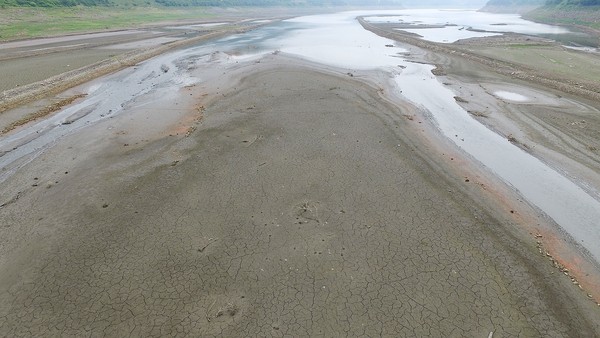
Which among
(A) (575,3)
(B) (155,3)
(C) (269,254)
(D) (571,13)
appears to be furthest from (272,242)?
(B) (155,3)

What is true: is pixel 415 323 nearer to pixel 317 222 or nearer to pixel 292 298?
pixel 292 298

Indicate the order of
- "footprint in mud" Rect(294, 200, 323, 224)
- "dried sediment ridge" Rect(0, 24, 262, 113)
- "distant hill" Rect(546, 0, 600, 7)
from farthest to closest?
1. "distant hill" Rect(546, 0, 600, 7)
2. "dried sediment ridge" Rect(0, 24, 262, 113)
3. "footprint in mud" Rect(294, 200, 323, 224)

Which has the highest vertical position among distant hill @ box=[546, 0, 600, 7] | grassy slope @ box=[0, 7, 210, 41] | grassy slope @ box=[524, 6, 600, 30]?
distant hill @ box=[546, 0, 600, 7]

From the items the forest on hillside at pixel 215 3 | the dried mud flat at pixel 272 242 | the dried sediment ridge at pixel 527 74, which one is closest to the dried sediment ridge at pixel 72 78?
the dried mud flat at pixel 272 242

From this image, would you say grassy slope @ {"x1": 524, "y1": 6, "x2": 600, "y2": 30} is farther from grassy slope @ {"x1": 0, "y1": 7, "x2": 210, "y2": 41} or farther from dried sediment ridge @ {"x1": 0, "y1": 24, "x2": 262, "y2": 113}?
grassy slope @ {"x1": 0, "y1": 7, "x2": 210, "y2": 41}

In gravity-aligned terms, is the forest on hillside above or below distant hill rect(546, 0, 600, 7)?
below

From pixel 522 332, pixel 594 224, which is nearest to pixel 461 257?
pixel 522 332

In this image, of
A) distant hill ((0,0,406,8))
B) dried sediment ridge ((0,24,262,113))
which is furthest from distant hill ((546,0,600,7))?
distant hill ((0,0,406,8))
